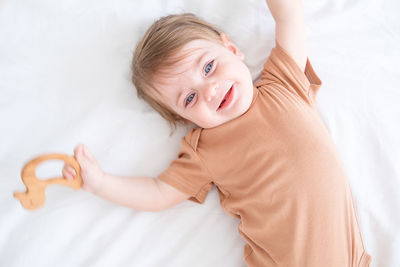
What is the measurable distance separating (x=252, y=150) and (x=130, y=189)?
13.6 inches

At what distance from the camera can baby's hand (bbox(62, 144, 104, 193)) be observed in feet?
3.29

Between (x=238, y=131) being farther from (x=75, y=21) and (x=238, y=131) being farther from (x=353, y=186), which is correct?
(x=75, y=21)

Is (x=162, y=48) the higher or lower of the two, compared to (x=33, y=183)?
higher

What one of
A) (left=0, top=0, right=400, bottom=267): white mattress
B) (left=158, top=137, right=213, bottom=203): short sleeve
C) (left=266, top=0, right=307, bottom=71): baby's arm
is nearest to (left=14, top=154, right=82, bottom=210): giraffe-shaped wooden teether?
(left=0, top=0, right=400, bottom=267): white mattress

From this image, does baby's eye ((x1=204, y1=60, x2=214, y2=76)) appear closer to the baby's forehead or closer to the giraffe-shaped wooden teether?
the baby's forehead

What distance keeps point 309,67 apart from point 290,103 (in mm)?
154

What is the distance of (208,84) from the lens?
0.99 meters

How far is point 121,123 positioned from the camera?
45.6 inches

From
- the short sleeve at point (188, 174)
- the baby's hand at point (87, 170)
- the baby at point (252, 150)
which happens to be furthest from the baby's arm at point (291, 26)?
the baby's hand at point (87, 170)

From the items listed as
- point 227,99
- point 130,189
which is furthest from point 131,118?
point 227,99

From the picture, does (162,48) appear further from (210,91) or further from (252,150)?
A: (252,150)

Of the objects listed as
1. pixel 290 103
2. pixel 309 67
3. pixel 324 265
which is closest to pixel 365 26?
pixel 309 67

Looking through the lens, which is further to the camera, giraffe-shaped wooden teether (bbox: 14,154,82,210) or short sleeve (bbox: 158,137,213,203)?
short sleeve (bbox: 158,137,213,203)

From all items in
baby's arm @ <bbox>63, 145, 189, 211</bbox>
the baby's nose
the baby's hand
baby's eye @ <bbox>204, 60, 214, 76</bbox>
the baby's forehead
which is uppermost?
the baby's forehead
